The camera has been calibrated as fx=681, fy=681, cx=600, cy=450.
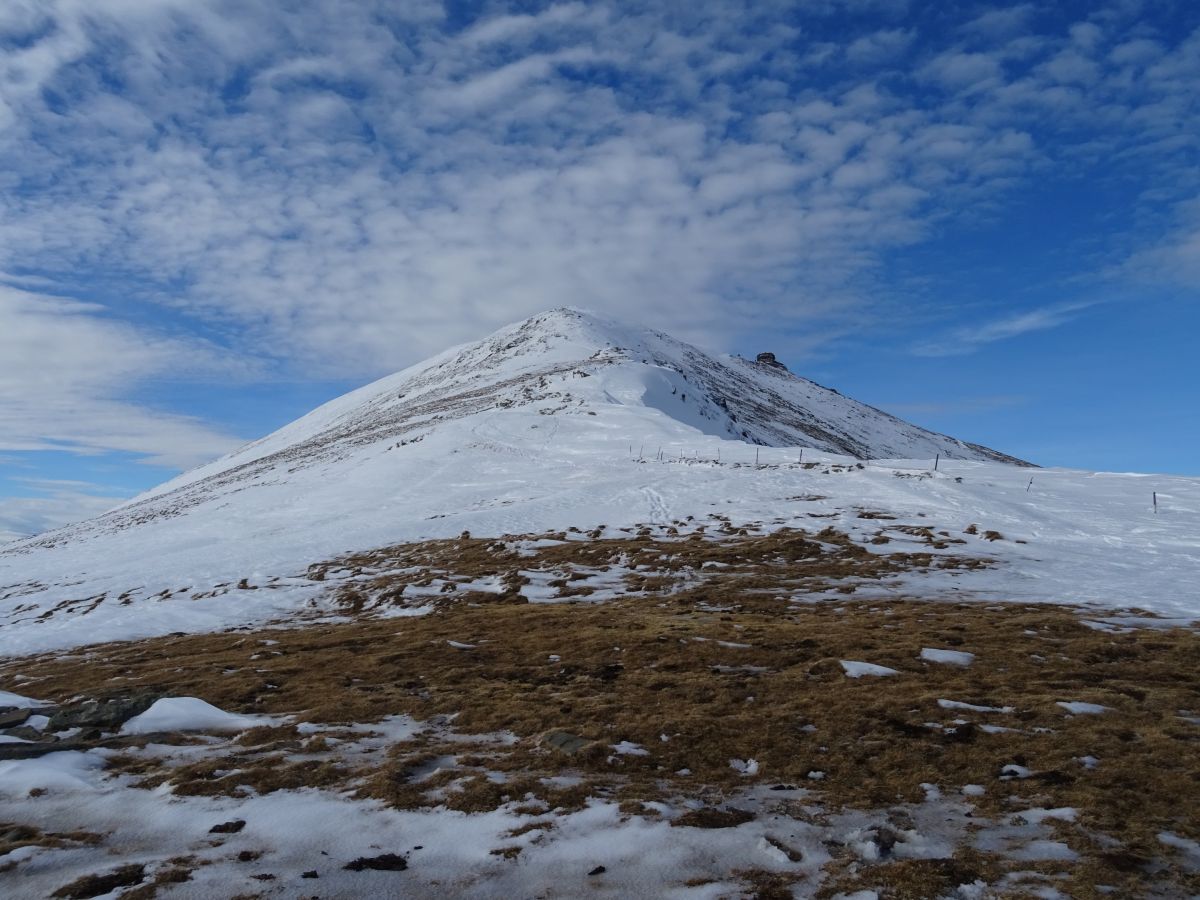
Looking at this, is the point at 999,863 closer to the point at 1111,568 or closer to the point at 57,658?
the point at 1111,568

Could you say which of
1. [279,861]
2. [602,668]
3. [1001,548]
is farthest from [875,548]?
[279,861]

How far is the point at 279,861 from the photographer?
695 centimetres

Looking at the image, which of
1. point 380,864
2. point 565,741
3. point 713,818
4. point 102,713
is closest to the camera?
point 380,864

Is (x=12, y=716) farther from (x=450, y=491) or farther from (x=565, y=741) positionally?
(x=450, y=491)

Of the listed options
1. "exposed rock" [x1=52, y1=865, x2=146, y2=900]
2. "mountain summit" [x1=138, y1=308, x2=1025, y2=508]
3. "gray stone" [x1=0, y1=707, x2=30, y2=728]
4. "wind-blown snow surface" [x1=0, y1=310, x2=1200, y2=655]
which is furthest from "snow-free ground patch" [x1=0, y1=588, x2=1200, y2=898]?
"mountain summit" [x1=138, y1=308, x2=1025, y2=508]

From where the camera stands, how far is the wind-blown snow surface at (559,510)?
73.9 feet

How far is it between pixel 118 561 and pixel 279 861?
36.4 meters

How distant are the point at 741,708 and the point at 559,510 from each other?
78.8 feet

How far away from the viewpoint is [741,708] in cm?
1124

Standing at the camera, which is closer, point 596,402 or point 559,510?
point 559,510

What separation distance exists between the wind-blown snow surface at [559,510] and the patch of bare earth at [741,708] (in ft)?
15.1

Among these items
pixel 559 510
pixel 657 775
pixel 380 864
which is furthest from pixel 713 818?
pixel 559 510

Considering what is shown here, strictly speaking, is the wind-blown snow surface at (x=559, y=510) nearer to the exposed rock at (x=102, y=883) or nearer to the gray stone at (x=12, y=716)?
the gray stone at (x=12, y=716)

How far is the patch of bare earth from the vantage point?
→ 7719 mm
